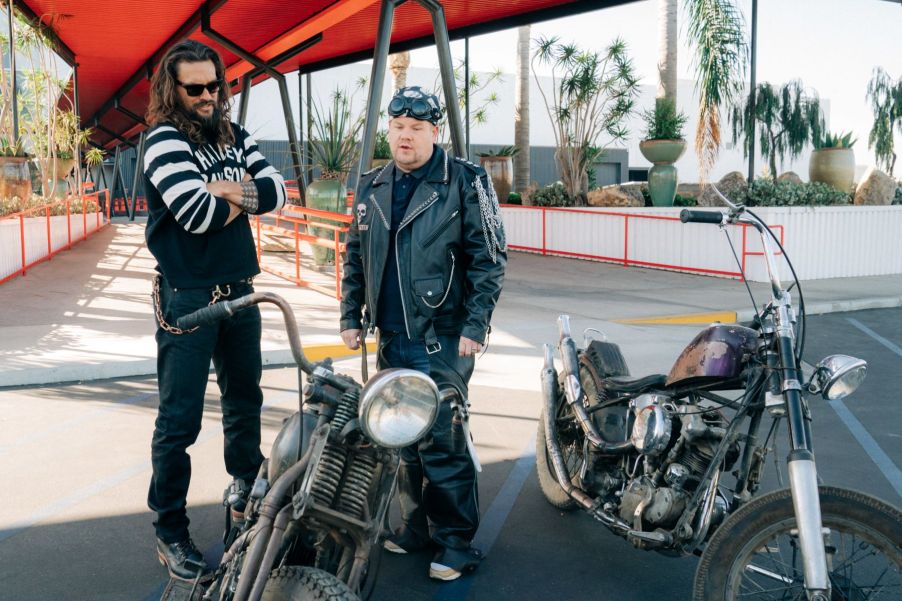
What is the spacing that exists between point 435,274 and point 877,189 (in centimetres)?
1533

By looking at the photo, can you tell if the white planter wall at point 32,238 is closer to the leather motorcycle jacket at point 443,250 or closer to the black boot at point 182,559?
the black boot at point 182,559

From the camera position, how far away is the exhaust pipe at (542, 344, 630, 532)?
3.35 metres

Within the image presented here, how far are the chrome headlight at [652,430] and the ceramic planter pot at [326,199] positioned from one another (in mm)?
10574

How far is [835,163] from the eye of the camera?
650 inches

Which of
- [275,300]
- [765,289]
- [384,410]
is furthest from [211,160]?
[765,289]

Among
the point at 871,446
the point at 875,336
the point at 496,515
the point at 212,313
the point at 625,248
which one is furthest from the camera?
the point at 625,248

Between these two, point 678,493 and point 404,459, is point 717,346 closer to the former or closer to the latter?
point 678,493

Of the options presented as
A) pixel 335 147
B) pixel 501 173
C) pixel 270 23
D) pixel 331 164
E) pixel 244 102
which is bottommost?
pixel 331 164

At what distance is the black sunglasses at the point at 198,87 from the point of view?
335 cm

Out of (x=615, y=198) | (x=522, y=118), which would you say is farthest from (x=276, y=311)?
(x=522, y=118)

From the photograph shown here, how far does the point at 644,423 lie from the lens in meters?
3.10

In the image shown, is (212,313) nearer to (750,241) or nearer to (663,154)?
(750,241)

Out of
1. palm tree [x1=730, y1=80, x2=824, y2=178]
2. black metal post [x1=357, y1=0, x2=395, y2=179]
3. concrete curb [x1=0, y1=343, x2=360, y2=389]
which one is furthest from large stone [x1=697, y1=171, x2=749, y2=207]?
concrete curb [x1=0, y1=343, x2=360, y2=389]

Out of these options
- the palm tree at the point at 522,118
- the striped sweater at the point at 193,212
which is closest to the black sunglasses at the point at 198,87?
the striped sweater at the point at 193,212
